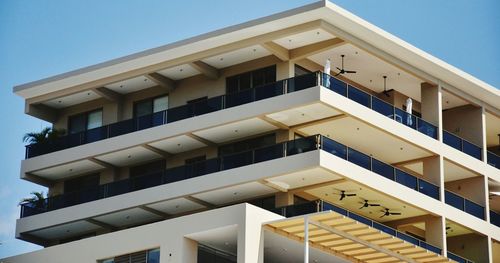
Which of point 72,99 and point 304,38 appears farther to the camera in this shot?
point 72,99

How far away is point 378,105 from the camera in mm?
68438

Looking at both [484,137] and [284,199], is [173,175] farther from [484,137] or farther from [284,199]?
[484,137]

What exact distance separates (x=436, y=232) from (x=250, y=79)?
11406 millimetres

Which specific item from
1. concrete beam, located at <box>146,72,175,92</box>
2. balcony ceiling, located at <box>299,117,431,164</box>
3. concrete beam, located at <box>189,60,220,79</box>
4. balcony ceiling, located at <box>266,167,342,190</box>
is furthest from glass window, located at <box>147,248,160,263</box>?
concrete beam, located at <box>146,72,175,92</box>

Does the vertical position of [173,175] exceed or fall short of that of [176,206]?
it exceeds it

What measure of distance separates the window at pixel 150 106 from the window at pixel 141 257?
32.2ft

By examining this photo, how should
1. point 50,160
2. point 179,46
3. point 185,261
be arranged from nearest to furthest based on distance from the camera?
point 185,261
point 179,46
point 50,160

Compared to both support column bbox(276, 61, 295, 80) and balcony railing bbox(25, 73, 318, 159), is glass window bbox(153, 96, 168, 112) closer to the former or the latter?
balcony railing bbox(25, 73, 318, 159)

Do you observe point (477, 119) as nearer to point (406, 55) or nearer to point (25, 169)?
point (406, 55)

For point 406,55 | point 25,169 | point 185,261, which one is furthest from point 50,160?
point 406,55

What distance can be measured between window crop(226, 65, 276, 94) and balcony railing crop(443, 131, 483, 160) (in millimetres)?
9976

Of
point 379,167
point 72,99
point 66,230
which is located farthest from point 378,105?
point 66,230

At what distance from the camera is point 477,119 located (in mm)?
75312

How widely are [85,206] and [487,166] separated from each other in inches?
798
